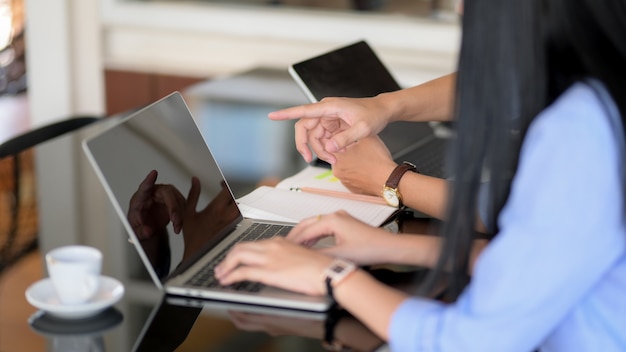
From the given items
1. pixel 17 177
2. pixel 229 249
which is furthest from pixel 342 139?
pixel 17 177

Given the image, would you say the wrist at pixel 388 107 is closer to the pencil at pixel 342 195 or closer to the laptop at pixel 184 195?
the pencil at pixel 342 195

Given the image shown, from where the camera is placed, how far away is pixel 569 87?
1022 mm

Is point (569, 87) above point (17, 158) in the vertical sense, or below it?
above

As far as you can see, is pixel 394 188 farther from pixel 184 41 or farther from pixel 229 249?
pixel 184 41

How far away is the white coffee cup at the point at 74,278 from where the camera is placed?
1149 millimetres

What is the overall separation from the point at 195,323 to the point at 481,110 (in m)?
0.44

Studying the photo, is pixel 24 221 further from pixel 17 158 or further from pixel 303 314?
pixel 303 314

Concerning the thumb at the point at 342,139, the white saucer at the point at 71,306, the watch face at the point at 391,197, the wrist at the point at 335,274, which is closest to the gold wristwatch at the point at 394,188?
the watch face at the point at 391,197

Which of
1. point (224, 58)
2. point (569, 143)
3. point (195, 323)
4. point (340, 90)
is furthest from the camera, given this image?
point (224, 58)

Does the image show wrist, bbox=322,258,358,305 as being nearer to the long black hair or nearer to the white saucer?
the long black hair

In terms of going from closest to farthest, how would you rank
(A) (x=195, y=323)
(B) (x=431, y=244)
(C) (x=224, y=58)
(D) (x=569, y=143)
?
(D) (x=569, y=143) < (A) (x=195, y=323) < (B) (x=431, y=244) < (C) (x=224, y=58)

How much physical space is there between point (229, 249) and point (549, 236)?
1.74 ft

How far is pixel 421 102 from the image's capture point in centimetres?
170

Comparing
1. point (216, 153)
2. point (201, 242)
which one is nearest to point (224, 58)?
point (216, 153)
